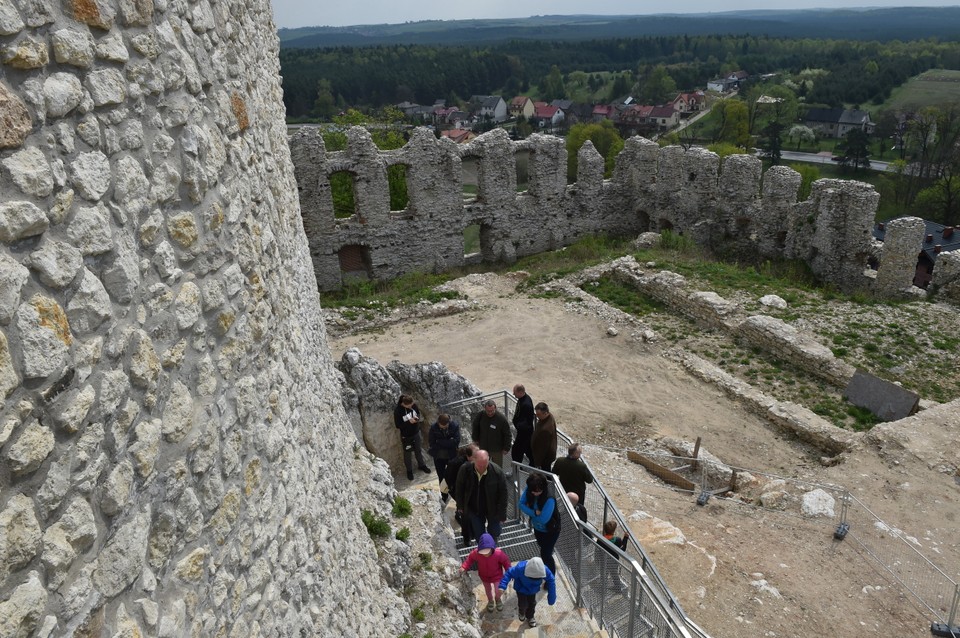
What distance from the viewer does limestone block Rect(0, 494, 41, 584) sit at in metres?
1.94

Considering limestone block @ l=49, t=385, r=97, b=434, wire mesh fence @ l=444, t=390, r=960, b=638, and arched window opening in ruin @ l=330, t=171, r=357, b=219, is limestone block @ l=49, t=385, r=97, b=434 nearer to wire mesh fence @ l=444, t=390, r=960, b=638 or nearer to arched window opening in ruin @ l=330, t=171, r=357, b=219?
wire mesh fence @ l=444, t=390, r=960, b=638

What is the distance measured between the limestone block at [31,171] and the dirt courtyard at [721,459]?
8.24 m

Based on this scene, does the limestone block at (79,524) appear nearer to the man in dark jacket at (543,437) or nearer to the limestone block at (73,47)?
the limestone block at (73,47)

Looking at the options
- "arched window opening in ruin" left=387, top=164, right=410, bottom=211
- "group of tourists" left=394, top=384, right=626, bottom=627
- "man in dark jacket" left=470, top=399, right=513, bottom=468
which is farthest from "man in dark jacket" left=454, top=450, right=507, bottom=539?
"arched window opening in ruin" left=387, top=164, right=410, bottom=211

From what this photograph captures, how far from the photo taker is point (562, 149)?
80.7 ft

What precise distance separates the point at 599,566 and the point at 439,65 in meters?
142

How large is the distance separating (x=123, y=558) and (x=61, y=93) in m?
1.61

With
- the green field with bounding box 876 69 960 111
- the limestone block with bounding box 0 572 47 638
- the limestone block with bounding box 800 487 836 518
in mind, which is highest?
the limestone block with bounding box 0 572 47 638

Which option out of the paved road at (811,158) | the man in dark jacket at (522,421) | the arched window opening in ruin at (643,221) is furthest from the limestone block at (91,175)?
the paved road at (811,158)

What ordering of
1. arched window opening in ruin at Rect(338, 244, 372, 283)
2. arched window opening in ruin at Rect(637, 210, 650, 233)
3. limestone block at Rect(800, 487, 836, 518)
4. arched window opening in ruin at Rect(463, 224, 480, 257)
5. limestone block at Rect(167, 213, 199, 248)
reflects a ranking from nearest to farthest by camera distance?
limestone block at Rect(167, 213, 199, 248) < limestone block at Rect(800, 487, 836, 518) < arched window opening in ruin at Rect(338, 244, 372, 283) < arched window opening in ruin at Rect(637, 210, 650, 233) < arched window opening in ruin at Rect(463, 224, 480, 257)

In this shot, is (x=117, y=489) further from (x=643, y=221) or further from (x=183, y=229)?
(x=643, y=221)

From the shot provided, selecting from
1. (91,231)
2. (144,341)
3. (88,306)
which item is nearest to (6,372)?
(88,306)

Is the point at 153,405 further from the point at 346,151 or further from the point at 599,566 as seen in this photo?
the point at 346,151

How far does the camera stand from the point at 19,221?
Result: 6.59 ft
